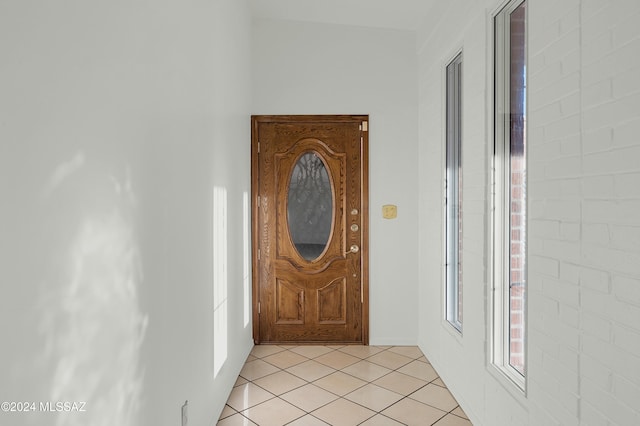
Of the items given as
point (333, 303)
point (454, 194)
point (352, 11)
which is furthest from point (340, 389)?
point (352, 11)

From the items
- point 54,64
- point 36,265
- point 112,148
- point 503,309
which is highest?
point 54,64

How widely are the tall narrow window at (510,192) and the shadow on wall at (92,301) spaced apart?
5.44 ft

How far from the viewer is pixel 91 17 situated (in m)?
1.25

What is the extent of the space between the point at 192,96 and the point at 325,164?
2144 millimetres

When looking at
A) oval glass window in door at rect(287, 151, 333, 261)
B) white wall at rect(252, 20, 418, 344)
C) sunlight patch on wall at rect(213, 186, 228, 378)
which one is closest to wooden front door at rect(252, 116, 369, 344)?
oval glass window in door at rect(287, 151, 333, 261)

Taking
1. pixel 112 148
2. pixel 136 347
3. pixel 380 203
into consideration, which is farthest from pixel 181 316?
pixel 380 203

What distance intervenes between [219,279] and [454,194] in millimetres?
1747

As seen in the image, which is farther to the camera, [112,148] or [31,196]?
[112,148]

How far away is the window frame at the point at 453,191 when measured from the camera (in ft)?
10.5

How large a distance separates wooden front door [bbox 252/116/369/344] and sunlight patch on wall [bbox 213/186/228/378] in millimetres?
1196

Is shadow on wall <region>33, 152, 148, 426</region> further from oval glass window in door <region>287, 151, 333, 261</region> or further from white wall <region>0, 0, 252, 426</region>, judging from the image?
oval glass window in door <region>287, 151, 333, 261</region>

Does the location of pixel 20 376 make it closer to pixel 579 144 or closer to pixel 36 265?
pixel 36 265

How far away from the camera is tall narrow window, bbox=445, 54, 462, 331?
10.5 ft

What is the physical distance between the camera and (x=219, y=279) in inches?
115
